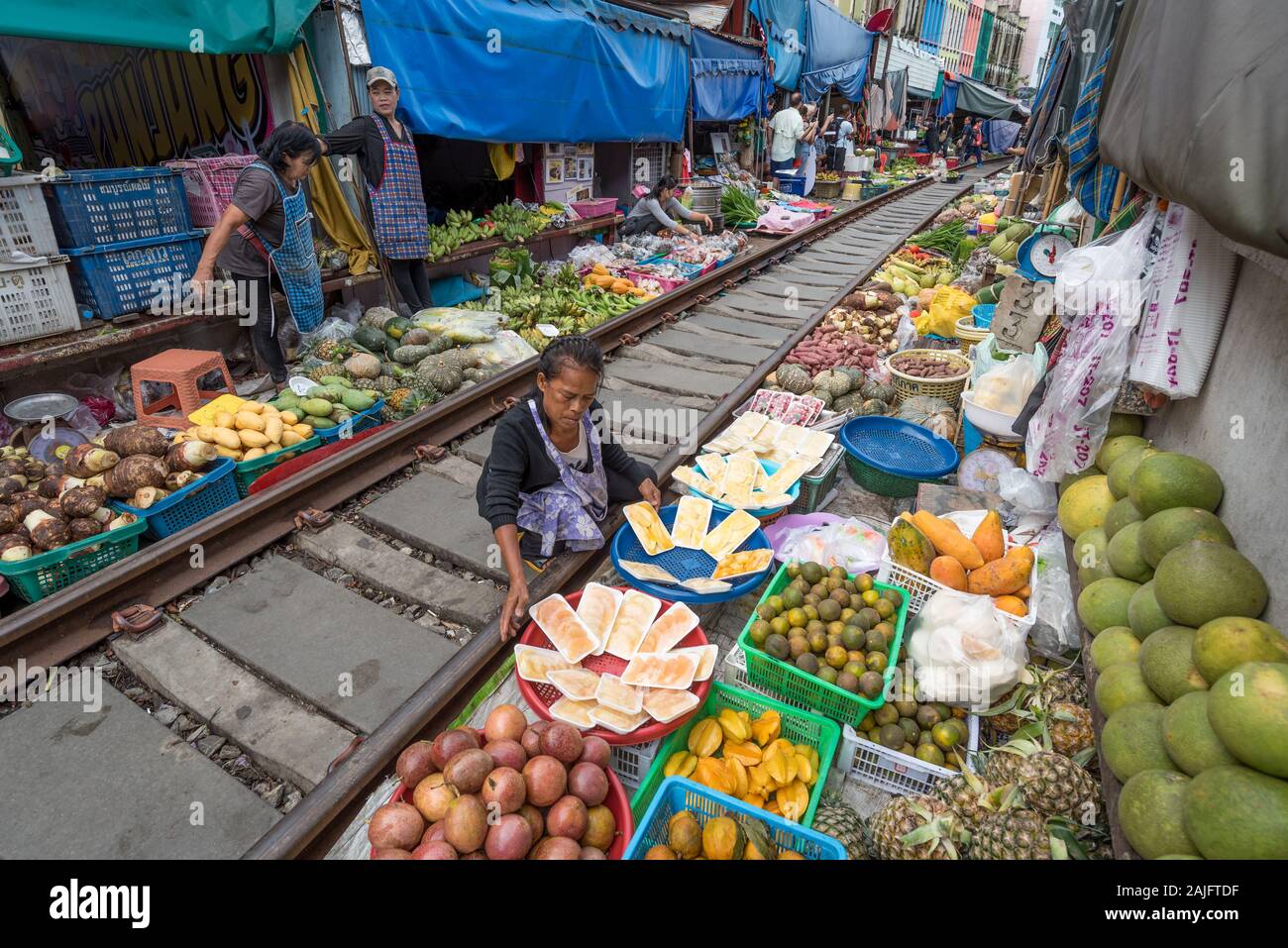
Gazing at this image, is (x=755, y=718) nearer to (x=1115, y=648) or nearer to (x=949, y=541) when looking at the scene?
(x=1115, y=648)

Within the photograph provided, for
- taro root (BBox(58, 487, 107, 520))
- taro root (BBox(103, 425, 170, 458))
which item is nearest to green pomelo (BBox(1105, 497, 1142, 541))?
taro root (BBox(58, 487, 107, 520))

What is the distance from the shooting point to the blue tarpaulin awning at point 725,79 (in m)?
14.5

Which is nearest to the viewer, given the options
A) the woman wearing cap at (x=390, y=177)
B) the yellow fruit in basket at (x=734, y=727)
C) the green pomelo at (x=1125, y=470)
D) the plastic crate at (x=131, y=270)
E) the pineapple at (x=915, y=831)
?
the pineapple at (x=915, y=831)

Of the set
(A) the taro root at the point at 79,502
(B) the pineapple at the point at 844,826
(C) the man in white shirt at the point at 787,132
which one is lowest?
(B) the pineapple at the point at 844,826

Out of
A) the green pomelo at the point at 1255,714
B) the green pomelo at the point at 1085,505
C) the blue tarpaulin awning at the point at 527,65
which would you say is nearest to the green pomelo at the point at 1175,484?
the green pomelo at the point at 1085,505

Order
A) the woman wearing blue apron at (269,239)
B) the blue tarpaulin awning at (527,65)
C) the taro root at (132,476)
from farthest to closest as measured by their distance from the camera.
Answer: the blue tarpaulin awning at (527,65), the woman wearing blue apron at (269,239), the taro root at (132,476)

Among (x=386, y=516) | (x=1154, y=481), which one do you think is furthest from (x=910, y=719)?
(x=386, y=516)

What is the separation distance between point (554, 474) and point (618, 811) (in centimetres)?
181

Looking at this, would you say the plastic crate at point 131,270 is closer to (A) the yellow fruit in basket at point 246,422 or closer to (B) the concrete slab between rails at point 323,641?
(A) the yellow fruit in basket at point 246,422

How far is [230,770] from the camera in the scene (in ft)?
8.89

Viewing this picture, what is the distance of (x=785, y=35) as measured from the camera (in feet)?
58.9

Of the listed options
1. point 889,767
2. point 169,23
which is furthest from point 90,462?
point 889,767

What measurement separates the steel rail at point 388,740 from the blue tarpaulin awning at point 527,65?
22.0ft
